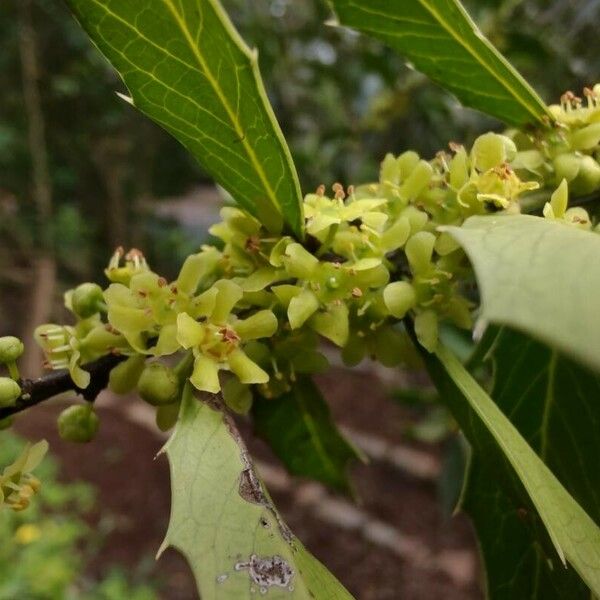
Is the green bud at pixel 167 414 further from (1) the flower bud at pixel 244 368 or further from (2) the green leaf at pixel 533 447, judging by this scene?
(2) the green leaf at pixel 533 447

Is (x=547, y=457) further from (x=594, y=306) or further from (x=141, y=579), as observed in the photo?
(x=141, y=579)

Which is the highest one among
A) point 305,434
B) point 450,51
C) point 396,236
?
point 450,51

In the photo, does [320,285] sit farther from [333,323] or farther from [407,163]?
[407,163]

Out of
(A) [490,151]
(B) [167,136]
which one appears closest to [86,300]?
(A) [490,151]

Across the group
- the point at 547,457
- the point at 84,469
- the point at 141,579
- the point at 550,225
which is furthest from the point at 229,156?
the point at 84,469

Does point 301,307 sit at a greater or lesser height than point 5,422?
greater

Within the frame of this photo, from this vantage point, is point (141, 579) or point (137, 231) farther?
point (137, 231)

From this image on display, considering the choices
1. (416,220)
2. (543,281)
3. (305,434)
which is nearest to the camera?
(543,281)
